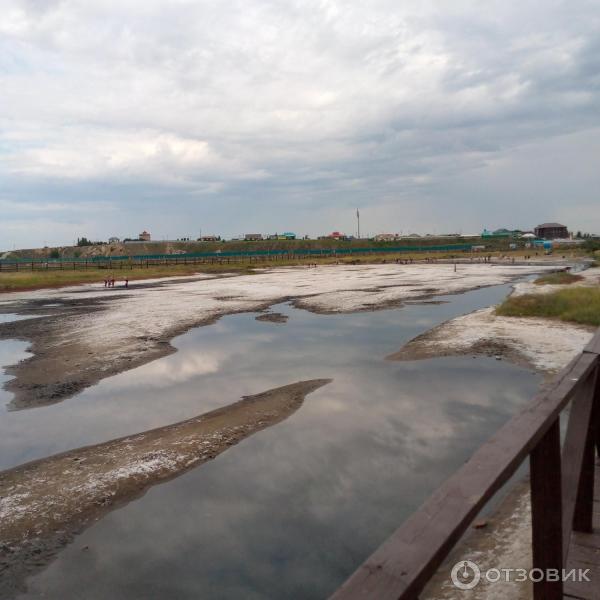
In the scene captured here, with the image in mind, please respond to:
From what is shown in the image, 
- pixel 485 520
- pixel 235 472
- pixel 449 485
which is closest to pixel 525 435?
pixel 449 485

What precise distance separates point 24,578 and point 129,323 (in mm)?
20722

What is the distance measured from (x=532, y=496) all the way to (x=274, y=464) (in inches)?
274

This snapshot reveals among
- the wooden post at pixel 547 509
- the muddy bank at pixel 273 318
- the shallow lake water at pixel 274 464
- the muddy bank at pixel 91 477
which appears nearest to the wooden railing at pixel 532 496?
the wooden post at pixel 547 509

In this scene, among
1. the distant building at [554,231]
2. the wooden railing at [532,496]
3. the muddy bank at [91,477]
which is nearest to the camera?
the wooden railing at [532,496]

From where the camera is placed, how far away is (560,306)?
23688 mm

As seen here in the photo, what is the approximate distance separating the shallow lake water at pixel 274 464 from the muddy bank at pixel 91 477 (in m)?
0.31

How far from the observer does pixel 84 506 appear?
786 centimetres

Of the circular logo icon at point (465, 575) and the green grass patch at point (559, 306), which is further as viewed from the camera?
the green grass patch at point (559, 306)

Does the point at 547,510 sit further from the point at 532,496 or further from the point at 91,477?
the point at 91,477

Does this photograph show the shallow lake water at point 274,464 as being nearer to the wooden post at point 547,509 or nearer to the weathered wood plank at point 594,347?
the wooden post at point 547,509

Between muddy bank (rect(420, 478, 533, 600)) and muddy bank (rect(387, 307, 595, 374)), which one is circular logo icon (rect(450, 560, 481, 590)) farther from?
muddy bank (rect(387, 307, 595, 374))

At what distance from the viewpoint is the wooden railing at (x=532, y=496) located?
1.68 m

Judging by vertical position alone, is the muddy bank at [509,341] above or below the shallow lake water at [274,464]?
above

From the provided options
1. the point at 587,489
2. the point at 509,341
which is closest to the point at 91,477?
the point at 587,489
